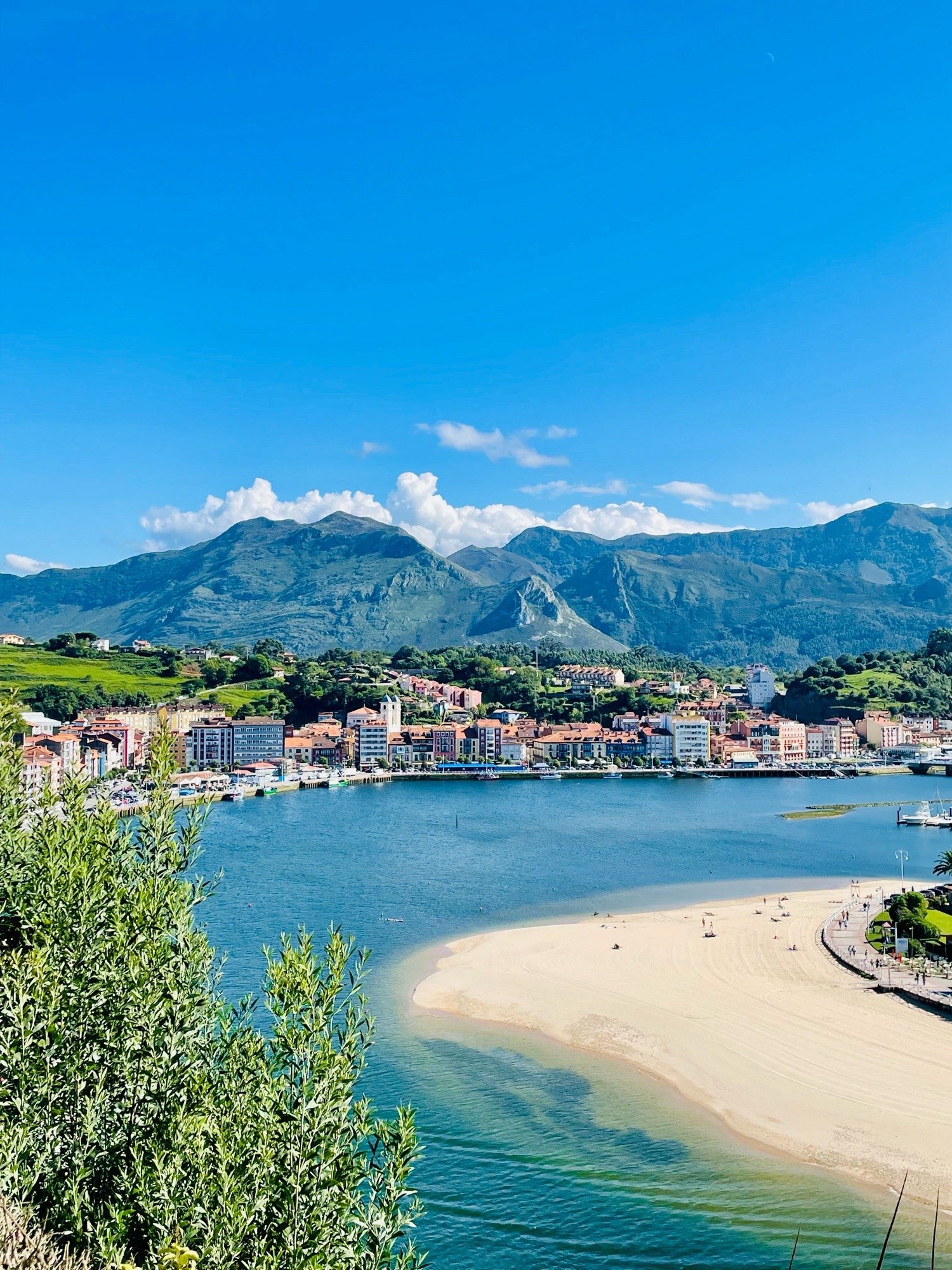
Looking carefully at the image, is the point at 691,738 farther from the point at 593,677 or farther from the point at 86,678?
the point at 86,678

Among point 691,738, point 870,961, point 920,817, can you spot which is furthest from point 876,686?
point 870,961

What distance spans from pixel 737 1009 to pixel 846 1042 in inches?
116

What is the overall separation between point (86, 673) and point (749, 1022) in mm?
88451

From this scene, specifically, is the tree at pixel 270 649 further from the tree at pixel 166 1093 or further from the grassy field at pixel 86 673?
the tree at pixel 166 1093

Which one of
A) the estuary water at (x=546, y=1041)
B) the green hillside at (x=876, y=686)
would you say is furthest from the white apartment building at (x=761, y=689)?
the estuary water at (x=546, y=1041)

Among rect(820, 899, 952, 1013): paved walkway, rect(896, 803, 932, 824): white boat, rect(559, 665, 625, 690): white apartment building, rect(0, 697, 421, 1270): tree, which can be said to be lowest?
rect(896, 803, 932, 824): white boat

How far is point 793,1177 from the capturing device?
46.9 ft

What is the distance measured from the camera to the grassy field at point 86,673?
297 feet

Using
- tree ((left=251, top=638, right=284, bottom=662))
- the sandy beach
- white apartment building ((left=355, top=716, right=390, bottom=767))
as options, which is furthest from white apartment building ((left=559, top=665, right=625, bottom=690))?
the sandy beach

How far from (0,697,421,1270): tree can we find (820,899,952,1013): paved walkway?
59.4 feet

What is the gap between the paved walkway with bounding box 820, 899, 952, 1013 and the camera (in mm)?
21625

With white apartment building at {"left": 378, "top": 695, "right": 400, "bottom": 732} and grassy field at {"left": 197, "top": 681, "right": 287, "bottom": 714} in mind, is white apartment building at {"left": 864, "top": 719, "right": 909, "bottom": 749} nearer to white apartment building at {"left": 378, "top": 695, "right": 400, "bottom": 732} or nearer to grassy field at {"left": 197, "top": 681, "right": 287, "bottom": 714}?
white apartment building at {"left": 378, "top": 695, "right": 400, "bottom": 732}

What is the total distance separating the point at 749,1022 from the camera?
20.7 m

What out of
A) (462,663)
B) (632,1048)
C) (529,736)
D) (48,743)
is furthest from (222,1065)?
(462,663)
